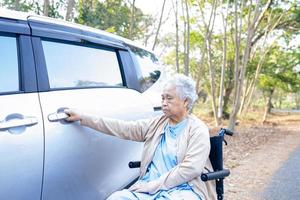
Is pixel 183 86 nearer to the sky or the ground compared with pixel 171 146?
nearer to the sky

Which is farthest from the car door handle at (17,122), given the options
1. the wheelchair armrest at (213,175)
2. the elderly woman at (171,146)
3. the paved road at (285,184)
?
the paved road at (285,184)

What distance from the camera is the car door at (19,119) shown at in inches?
79.9

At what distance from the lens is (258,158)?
26.9ft

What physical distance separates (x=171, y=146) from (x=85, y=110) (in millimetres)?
655

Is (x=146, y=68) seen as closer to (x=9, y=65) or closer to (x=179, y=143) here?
(x=179, y=143)

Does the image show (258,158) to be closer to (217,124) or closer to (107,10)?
(217,124)

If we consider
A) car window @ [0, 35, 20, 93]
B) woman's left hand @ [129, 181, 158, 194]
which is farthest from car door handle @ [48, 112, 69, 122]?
woman's left hand @ [129, 181, 158, 194]

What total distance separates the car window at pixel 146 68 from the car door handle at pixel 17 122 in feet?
4.17

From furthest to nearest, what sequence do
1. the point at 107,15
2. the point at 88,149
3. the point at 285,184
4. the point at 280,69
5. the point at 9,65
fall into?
the point at 280,69, the point at 107,15, the point at 285,184, the point at 88,149, the point at 9,65

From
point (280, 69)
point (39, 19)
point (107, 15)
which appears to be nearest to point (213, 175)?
point (39, 19)

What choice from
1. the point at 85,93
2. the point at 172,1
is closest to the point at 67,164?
the point at 85,93

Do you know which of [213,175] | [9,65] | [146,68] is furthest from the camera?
[146,68]

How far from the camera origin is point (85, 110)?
2.61 m

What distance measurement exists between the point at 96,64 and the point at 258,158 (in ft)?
20.1
